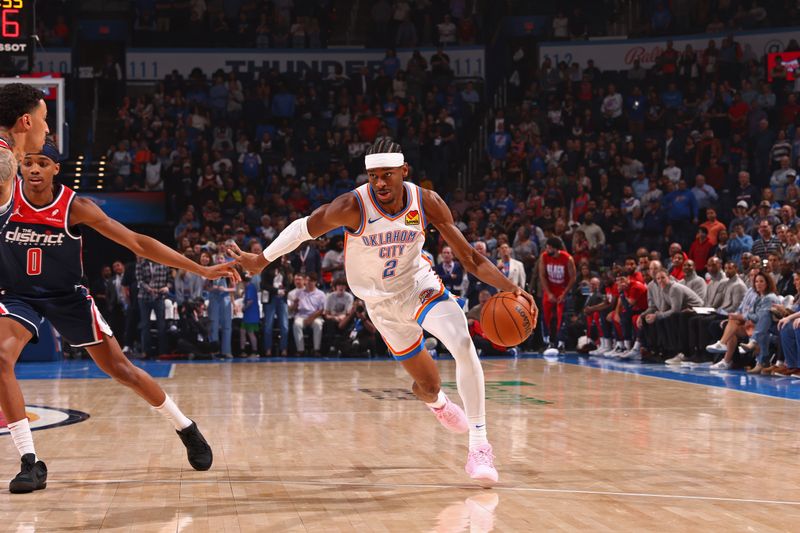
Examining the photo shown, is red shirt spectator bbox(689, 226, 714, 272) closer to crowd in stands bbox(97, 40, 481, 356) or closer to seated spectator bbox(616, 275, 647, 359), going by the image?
seated spectator bbox(616, 275, 647, 359)

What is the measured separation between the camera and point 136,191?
786 inches

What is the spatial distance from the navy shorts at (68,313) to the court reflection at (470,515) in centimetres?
230

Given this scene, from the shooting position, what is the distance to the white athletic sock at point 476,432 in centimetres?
563

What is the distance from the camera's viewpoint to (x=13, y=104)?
5090 millimetres

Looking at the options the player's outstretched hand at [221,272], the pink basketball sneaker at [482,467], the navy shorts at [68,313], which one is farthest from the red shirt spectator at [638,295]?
the navy shorts at [68,313]

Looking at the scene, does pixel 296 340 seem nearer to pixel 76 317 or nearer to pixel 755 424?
pixel 755 424

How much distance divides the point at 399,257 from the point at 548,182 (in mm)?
14791

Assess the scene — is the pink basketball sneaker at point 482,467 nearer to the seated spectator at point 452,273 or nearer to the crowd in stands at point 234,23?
the seated spectator at point 452,273

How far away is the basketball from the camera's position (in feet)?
19.4

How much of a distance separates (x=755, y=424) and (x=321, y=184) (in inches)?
544

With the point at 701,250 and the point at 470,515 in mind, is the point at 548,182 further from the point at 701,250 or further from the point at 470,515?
the point at 470,515

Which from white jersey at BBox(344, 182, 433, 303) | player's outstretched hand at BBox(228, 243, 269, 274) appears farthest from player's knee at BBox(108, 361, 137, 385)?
white jersey at BBox(344, 182, 433, 303)

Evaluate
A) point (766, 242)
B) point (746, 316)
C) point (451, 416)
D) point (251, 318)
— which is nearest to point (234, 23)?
point (251, 318)

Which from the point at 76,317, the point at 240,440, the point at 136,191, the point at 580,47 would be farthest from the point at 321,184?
the point at 76,317
